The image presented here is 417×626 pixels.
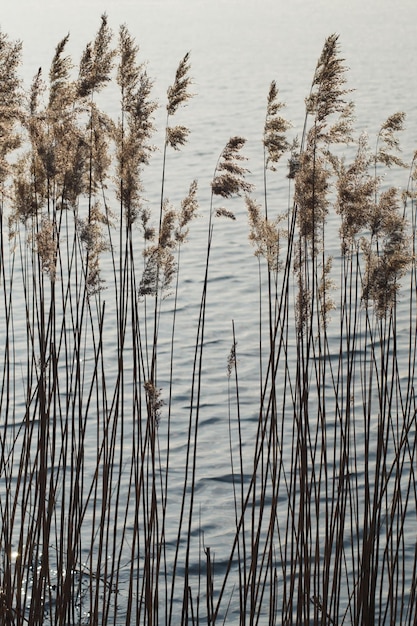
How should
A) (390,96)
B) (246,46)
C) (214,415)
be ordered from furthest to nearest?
(246,46)
(390,96)
(214,415)

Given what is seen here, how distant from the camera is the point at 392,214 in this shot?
7.77 feet

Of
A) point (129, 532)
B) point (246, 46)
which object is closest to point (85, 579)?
point (129, 532)

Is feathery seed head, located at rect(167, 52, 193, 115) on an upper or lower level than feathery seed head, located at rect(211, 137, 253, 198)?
upper

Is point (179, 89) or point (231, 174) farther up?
point (179, 89)

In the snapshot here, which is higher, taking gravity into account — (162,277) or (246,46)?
(246,46)

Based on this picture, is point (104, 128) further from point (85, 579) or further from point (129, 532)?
point (129, 532)

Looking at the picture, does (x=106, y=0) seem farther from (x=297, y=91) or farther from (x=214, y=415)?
(x=214, y=415)

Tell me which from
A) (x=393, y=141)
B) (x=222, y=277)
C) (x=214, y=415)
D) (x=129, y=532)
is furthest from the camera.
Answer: (x=222, y=277)

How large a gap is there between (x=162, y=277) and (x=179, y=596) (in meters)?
1.81

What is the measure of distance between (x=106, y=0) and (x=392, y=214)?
36.9m

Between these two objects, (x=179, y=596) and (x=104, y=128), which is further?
(x=179, y=596)

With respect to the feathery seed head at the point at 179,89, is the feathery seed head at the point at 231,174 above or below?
below

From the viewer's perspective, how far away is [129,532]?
168 inches

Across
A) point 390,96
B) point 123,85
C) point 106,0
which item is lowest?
point 123,85
